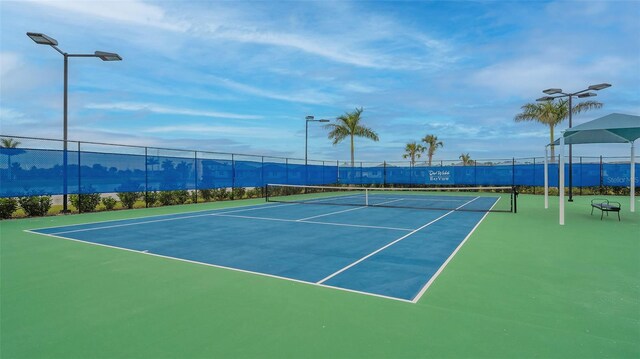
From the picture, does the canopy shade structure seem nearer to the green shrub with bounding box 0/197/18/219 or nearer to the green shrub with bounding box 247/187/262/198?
the green shrub with bounding box 247/187/262/198

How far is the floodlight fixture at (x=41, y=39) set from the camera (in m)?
11.5

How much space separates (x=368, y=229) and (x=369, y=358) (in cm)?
683

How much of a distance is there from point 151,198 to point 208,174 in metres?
3.38

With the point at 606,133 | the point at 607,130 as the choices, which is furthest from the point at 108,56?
the point at 606,133

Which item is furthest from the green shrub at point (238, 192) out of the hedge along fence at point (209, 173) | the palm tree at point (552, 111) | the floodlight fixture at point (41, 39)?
the palm tree at point (552, 111)

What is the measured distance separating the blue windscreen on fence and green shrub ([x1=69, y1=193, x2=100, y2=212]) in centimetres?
44

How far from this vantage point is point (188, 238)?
852cm

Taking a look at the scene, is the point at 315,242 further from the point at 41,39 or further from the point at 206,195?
the point at 206,195

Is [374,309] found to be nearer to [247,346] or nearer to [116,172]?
[247,346]

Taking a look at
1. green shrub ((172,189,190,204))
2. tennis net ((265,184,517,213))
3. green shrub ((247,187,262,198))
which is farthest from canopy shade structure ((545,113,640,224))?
green shrub ((172,189,190,204))

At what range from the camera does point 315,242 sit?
7961mm

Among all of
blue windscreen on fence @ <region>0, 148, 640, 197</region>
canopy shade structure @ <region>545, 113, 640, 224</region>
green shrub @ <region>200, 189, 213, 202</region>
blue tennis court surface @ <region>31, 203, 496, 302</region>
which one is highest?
canopy shade structure @ <region>545, 113, 640, 224</region>

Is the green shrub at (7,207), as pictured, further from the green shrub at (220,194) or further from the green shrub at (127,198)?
the green shrub at (220,194)

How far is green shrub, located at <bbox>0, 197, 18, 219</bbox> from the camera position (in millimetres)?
12171
